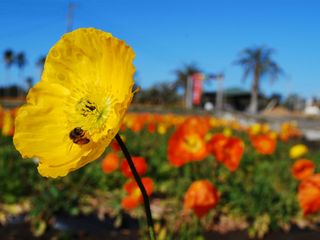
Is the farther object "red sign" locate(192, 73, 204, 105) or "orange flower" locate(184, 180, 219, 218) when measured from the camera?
"red sign" locate(192, 73, 204, 105)

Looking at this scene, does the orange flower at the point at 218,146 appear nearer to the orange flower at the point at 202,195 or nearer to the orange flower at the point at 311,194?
the orange flower at the point at 202,195

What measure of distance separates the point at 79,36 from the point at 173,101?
54274 millimetres

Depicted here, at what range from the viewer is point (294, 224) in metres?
4.40

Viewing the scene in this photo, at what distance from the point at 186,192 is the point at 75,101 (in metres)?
3.25

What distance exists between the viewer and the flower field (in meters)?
3.03

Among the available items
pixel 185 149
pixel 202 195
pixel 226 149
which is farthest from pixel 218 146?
pixel 202 195

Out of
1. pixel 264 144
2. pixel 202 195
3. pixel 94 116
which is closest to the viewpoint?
pixel 94 116

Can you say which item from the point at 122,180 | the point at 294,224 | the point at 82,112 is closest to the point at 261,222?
the point at 294,224

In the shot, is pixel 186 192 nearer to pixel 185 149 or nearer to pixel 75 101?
pixel 185 149

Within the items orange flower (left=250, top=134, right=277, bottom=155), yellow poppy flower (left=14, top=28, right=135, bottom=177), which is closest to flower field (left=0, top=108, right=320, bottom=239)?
orange flower (left=250, top=134, right=277, bottom=155)

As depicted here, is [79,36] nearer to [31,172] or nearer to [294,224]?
[294,224]

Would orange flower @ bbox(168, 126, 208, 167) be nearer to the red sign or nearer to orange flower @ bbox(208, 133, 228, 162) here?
orange flower @ bbox(208, 133, 228, 162)

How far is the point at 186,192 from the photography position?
4.25 metres

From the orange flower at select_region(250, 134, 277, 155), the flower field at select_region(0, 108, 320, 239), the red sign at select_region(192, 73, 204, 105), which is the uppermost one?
the red sign at select_region(192, 73, 204, 105)
